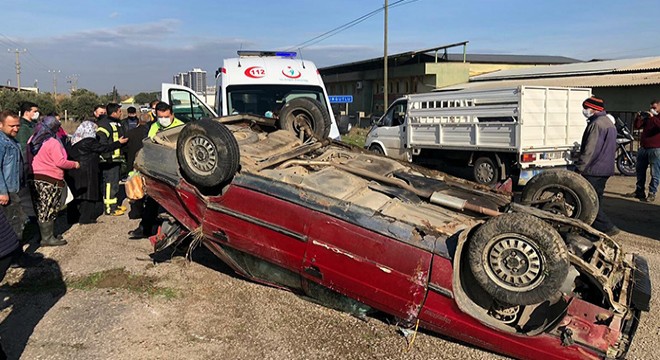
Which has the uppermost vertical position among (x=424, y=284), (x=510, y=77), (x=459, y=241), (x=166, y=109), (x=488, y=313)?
(x=510, y=77)

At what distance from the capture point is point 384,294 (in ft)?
11.5

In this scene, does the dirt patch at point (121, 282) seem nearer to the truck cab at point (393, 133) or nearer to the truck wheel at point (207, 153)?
the truck wheel at point (207, 153)

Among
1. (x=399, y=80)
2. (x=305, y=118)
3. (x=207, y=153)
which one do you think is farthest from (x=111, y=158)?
(x=399, y=80)

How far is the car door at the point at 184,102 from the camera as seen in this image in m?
9.07

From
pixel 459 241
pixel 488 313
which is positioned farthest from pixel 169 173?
pixel 488 313

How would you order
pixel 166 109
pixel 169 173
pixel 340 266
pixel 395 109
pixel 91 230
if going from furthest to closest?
1. pixel 395 109
2. pixel 91 230
3. pixel 166 109
4. pixel 169 173
5. pixel 340 266

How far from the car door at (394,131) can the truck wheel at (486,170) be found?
203 centimetres

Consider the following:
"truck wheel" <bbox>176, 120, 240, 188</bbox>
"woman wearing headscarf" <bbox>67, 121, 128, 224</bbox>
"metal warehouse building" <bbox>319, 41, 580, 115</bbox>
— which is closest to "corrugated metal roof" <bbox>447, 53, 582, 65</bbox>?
"metal warehouse building" <bbox>319, 41, 580, 115</bbox>

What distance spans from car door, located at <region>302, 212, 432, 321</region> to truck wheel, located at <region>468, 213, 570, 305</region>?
1.23 ft

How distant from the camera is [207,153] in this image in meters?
4.16

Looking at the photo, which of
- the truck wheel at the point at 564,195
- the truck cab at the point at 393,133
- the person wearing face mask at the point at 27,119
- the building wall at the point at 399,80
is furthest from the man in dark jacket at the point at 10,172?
the building wall at the point at 399,80

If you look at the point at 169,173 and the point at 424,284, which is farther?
the point at 169,173

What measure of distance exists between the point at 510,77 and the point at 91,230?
21865 millimetres

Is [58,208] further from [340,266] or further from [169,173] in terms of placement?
[340,266]
